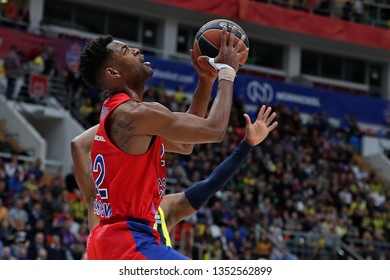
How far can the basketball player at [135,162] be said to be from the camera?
4641 millimetres

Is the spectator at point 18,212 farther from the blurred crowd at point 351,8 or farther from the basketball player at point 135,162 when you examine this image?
the blurred crowd at point 351,8

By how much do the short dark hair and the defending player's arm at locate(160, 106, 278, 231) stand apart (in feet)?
3.28

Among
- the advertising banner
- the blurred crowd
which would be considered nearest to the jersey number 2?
the advertising banner

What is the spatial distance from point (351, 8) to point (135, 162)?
80.1 ft

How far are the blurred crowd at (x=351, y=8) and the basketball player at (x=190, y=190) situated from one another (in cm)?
2154

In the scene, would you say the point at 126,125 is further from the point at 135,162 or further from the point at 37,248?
the point at 37,248

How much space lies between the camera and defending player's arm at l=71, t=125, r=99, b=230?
542cm

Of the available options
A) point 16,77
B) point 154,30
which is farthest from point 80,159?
point 154,30

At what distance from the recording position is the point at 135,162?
468 centimetres

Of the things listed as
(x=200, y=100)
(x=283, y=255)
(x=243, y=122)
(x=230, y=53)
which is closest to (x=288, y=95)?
(x=243, y=122)

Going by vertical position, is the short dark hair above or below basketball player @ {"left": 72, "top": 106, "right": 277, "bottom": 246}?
above

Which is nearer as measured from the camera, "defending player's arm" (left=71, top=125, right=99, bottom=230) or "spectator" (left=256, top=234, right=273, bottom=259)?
"defending player's arm" (left=71, top=125, right=99, bottom=230)

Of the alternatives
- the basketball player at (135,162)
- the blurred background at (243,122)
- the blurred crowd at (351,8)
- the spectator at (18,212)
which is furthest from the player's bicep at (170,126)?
the blurred crowd at (351,8)

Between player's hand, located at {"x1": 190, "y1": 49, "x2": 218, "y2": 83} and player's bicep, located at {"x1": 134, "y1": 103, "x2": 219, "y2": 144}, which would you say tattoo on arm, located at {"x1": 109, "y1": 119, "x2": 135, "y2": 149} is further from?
player's hand, located at {"x1": 190, "y1": 49, "x2": 218, "y2": 83}
